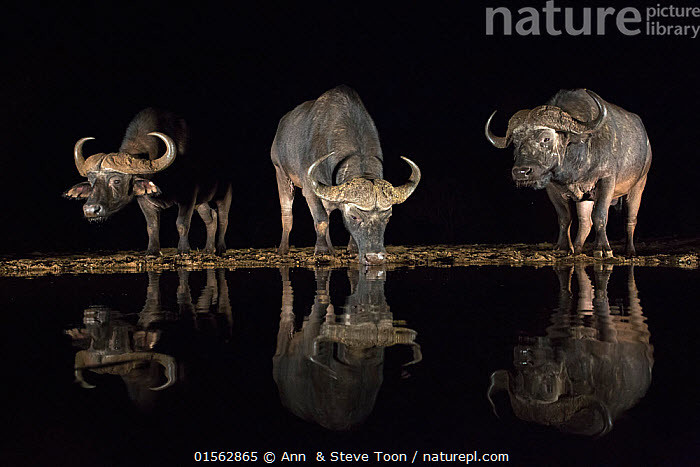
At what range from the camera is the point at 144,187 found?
36.4 ft

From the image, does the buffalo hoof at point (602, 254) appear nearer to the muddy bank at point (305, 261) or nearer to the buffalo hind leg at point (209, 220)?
the muddy bank at point (305, 261)

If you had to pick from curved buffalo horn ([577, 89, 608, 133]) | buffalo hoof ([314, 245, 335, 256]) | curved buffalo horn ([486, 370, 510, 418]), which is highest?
curved buffalo horn ([577, 89, 608, 133])

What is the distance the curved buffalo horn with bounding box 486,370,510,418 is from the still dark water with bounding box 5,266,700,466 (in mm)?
16

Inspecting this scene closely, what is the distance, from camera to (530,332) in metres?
4.14

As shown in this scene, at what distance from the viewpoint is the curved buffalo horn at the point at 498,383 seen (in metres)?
2.86

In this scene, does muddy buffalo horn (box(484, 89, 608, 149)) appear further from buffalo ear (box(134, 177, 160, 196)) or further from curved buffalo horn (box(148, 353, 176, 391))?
curved buffalo horn (box(148, 353, 176, 391))

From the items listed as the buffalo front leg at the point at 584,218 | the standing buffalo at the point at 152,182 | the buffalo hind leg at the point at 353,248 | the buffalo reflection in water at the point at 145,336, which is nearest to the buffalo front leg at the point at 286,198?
the standing buffalo at the point at 152,182

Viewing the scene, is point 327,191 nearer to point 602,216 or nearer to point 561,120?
point 561,120

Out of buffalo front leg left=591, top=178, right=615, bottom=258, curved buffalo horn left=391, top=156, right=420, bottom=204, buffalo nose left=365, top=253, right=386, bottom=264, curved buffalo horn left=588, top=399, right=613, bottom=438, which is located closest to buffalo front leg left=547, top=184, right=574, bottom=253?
buffalo front leg left=591, top=178, right=615, bottom=258

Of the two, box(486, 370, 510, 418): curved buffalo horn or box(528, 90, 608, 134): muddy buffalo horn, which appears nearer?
box(486, 370, 510, 418): curved buffalo horn

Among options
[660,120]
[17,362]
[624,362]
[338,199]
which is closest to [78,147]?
[338,199]

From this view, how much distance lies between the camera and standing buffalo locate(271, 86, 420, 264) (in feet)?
29.7

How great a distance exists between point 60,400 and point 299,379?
3.28 ft

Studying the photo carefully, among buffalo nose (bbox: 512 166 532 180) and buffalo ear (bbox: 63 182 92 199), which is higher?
buffalo nose (bbox: 512 166 532 180)
